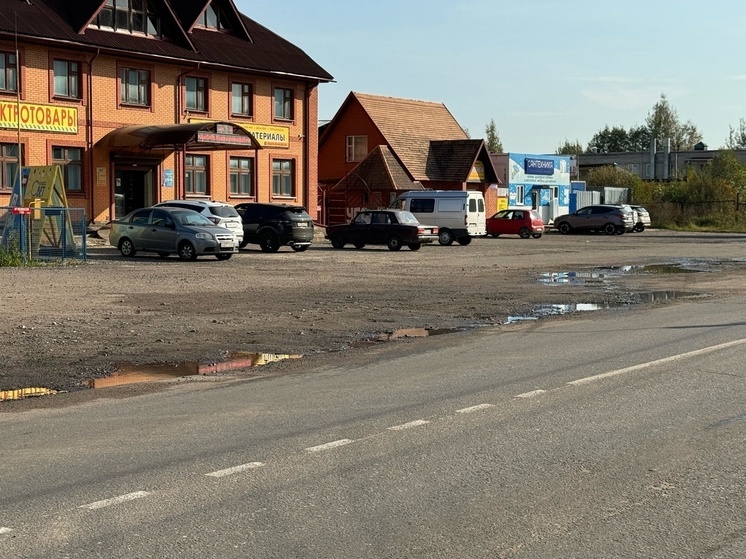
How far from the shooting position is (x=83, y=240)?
28578 millimetres

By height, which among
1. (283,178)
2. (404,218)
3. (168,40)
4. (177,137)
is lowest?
(404,218)

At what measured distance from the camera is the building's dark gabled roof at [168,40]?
38188 mm

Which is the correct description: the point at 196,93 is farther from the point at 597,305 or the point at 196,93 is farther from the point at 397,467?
Answer: the point at 397,467

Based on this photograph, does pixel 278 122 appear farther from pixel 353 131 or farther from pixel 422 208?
pixel 353 131

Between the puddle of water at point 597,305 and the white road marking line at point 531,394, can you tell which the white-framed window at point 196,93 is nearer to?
the puddle of water at point 597,305

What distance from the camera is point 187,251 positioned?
3125 centimetres

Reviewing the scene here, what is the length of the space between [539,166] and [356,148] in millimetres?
12163

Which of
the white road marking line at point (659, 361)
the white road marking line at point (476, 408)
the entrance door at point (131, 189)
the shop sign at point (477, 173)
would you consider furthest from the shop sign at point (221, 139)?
the white road marking line at point (476, 408)

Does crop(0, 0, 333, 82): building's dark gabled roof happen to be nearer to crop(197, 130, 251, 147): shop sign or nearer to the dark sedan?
crop(197, 130, 251, 147): shop sign

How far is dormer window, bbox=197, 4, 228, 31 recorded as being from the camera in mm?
45688

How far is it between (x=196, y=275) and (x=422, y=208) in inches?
816

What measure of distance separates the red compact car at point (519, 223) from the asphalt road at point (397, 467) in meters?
42.8

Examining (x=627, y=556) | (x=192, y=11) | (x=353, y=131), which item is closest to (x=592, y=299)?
(x=627, y=556)

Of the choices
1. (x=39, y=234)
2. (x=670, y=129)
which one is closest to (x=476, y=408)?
(x=39, y=234)
